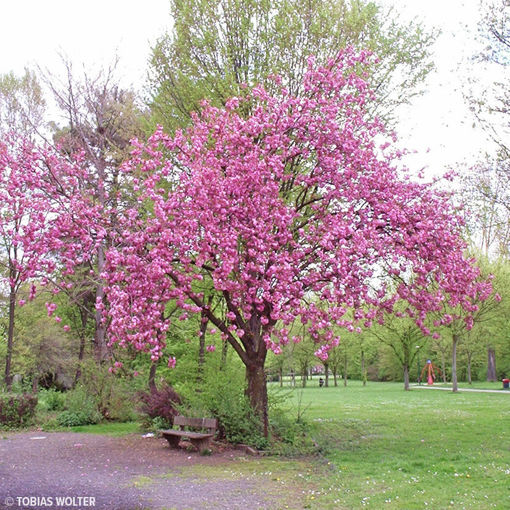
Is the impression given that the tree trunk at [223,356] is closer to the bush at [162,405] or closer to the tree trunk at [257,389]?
the bush at [162,405]

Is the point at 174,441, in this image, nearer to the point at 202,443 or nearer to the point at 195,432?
the point at 195,432

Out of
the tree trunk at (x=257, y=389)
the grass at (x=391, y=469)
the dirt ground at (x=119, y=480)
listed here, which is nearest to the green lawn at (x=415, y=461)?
the grass at (x=391, y=469)

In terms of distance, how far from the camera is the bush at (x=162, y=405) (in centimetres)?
1377

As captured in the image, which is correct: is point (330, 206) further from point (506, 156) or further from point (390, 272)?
point (506, 156)

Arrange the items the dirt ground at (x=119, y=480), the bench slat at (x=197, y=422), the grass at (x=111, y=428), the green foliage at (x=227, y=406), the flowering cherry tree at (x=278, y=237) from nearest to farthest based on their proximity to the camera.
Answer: the dirt ground at (x=119, y=480) < the flowering cherry tree at (x=278, y=237) < the bench slat at (x=197, y=422) < the green foliage at (x=227, y=406) < the grass at (x=111, y=428)

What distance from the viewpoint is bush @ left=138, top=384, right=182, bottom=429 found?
13.8 m

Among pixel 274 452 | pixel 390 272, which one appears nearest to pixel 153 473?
pixel 274 452

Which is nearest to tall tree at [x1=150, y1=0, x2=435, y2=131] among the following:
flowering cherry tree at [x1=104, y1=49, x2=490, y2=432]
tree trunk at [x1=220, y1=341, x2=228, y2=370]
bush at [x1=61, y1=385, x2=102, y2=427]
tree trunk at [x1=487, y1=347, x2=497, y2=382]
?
flowering cherry tree at [x1=104, y1=49, x2=490, y2=432]

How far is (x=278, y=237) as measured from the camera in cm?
1055

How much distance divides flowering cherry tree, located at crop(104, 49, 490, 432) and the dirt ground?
6.96ft

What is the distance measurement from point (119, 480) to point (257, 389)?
4.26 metres

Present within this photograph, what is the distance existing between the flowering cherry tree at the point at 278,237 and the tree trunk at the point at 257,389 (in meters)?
0.02

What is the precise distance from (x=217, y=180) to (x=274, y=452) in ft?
18.5

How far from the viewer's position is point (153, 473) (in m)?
9.02
